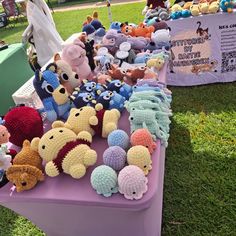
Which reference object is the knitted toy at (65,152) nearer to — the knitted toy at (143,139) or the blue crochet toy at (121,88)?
the knitted toy at (143,139)

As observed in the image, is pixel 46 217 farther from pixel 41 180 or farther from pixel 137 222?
pixel 137 222

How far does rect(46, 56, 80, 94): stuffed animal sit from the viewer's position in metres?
1.46

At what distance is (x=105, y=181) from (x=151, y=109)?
439 mm

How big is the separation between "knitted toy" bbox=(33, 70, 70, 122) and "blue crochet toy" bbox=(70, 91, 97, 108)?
4 centimetres

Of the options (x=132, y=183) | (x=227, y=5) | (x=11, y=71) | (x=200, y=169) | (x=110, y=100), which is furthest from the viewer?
(x=11, y=71)

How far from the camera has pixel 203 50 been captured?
2.64 metres

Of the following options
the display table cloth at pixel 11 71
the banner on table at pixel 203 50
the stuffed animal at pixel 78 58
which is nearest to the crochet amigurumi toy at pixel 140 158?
the stuffed animal at pixel 78 58

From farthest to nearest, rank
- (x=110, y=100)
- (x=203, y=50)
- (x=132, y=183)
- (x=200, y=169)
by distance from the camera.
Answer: (x=203, y=50) < (x=200, y=169) < (x=110, y=100) < (x=132, y=183)

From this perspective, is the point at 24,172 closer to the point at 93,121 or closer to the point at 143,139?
the point at 93,121

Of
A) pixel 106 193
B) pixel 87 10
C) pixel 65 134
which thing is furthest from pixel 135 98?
pixel 87 10

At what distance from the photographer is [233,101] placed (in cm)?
241

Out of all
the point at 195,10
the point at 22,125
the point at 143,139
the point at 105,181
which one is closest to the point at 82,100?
the point at 22,125

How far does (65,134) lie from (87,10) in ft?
23.9

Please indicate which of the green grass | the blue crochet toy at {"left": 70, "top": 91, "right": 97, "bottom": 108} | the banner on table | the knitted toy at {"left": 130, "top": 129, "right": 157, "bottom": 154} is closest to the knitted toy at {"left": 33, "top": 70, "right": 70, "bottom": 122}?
the blue crochet toy at {"left": 70, "top": 91, "right": 97, "bottom": 108}
